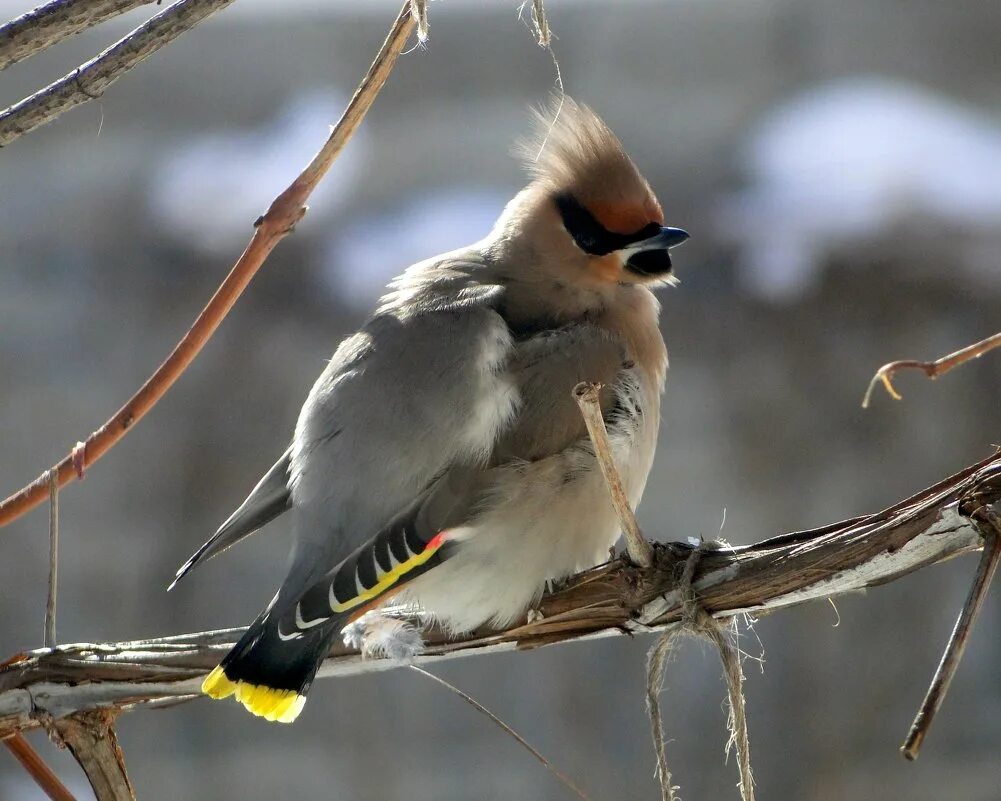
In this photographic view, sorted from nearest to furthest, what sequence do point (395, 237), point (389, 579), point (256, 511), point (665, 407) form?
1. point (389, 579)
2. point (256, 511)
3. point (665, 407)
4. point (395, 237)

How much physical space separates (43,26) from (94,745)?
0.91 meters

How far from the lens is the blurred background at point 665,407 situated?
403 centimetres

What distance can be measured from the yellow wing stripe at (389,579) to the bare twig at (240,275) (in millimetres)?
388

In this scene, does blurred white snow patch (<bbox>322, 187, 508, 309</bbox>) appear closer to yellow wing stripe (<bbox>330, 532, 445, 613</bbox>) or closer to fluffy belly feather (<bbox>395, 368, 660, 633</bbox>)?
fluffy belly feather (<bbox>395, 368, 660, 633</bbox>)

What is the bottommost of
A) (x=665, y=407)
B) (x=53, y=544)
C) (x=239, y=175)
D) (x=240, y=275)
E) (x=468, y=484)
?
(x=665, y=407)

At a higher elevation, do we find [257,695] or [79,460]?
[79,460]

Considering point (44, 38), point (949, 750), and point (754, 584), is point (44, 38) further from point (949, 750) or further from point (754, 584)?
point (949, 750)

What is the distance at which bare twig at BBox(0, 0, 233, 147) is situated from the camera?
1.26 metres

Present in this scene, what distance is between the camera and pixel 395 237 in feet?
14.4

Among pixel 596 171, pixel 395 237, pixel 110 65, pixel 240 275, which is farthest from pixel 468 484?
pixel 395 237

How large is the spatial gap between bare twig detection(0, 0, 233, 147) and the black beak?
114 cm

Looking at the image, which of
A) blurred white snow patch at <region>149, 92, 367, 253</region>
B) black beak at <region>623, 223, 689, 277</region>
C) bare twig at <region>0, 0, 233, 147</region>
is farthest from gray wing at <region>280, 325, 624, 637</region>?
blurred white snow patch at <region>149, 92, 367, 253</region>

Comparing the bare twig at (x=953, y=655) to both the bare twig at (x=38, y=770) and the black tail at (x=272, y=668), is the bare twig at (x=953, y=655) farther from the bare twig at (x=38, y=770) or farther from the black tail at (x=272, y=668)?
the bare twig at (x=38, y=770)

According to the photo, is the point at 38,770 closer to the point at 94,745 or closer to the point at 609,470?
the point at 94,745
